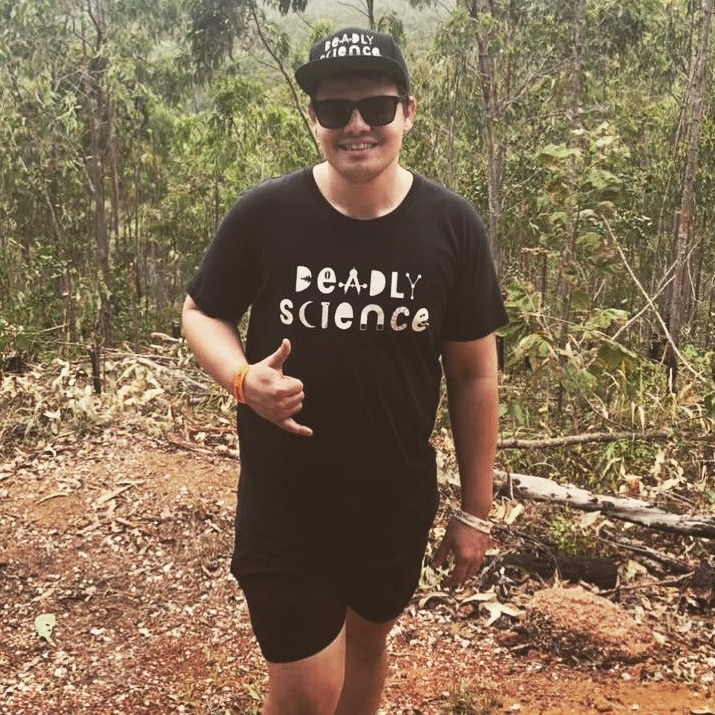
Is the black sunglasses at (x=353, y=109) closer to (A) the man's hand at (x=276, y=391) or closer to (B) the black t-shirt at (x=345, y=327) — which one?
(B) the black t-shirt at (x=345, y=327)

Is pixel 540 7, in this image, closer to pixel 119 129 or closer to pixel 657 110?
pixel 657 110

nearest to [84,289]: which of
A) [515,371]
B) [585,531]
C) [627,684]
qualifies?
[515,371]

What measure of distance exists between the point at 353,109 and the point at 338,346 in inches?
18.4

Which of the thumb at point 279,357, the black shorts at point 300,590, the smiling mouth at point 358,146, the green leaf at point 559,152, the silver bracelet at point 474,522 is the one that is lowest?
the black shorts at point 300,590

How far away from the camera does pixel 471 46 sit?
11.7m

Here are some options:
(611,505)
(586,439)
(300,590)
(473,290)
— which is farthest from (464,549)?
(586,439)

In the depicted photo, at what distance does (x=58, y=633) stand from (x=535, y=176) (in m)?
10.7

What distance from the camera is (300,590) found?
1611mm

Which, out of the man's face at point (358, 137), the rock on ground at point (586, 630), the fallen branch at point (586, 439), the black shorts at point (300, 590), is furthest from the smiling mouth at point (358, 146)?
the fallen branch at point (586, 439)

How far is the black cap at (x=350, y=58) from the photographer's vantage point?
4.82ft

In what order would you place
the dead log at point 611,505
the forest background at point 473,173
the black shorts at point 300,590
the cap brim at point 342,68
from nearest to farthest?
1. the cap brim at point 342,68
2. the black shorts at point 300,590
3. the dead log at point 611,505
4. the forest background at point 473,173

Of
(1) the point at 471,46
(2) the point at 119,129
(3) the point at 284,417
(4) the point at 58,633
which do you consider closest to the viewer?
(3) the point at 284,417

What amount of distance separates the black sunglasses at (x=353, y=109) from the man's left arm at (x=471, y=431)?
520 mm

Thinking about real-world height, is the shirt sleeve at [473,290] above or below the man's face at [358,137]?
below
